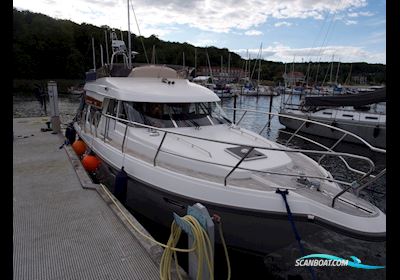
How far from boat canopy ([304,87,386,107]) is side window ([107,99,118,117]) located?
987 cm

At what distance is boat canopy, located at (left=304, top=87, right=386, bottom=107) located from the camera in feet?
36.5

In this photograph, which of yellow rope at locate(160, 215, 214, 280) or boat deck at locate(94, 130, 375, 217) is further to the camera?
boat deck at locate(94, 130, 375, 217)

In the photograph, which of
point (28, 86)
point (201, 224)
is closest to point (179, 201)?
point (201, 224)

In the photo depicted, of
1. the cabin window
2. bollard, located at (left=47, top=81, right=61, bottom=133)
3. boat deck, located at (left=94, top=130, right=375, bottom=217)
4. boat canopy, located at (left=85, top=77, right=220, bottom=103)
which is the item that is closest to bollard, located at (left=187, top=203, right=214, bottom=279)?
boat deck, located at (left=94, top=130, right=375, bottom=217)

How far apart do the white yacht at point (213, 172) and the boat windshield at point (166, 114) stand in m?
0.02

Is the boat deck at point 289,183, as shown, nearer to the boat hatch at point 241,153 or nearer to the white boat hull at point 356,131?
the boat hatch at point 241,153

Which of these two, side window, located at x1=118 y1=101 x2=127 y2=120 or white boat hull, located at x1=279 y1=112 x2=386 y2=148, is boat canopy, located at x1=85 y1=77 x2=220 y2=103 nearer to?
side window, located at x1=118 y1=101 x2=127 y2=120

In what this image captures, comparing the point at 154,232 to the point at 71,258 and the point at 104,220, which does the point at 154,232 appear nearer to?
the point at 104,220

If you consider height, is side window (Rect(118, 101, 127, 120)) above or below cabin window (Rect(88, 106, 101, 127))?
above

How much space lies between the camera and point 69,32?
72.5 meters

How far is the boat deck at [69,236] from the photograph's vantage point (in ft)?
10.1

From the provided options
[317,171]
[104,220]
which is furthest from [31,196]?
[317,171]

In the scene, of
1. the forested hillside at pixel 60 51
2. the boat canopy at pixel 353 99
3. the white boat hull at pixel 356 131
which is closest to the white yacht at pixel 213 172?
the boat canopy at pixel 353 99

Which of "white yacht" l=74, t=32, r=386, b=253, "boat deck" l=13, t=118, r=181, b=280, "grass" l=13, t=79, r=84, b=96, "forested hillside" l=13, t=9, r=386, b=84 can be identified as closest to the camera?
"boat deck" l=13, t=118, r=181, b=280
